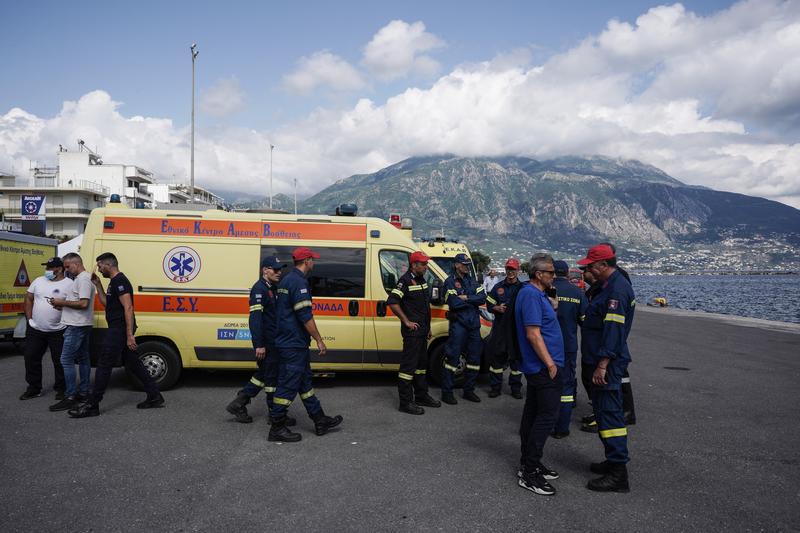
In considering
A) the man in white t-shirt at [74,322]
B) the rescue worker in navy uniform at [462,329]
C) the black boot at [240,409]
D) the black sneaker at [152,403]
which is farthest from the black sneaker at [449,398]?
the man in white t-shirt at [74,322]

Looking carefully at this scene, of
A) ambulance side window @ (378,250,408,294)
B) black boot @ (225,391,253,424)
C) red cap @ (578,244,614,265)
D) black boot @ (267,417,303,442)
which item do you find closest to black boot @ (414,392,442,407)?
ambulance side window @ (378,250,408,294)

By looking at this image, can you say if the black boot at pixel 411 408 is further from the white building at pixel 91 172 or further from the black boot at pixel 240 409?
the white building at pixel 91 172

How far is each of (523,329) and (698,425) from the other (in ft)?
10.6

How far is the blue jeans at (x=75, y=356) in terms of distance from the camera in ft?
20.2

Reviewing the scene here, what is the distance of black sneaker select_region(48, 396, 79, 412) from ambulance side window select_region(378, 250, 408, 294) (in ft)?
13.6

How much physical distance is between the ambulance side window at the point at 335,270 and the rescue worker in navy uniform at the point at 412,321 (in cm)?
104

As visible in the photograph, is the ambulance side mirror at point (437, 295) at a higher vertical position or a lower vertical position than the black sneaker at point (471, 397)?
higher

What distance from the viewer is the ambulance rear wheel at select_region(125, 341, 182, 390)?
7.03m

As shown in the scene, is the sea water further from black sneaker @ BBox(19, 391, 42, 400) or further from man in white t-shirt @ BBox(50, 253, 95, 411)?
black sneaker @ BBox(19, 391, 42, 400)

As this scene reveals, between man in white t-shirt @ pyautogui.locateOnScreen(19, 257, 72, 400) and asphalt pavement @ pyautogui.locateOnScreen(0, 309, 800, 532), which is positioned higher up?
man in white t-shirt @ pyautogui.locateOnScreen(19, 257, 72, 400)

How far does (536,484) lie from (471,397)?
2878mm

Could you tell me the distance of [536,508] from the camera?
381 cm

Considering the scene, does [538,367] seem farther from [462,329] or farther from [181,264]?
[181,264]

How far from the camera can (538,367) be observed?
4215mm
